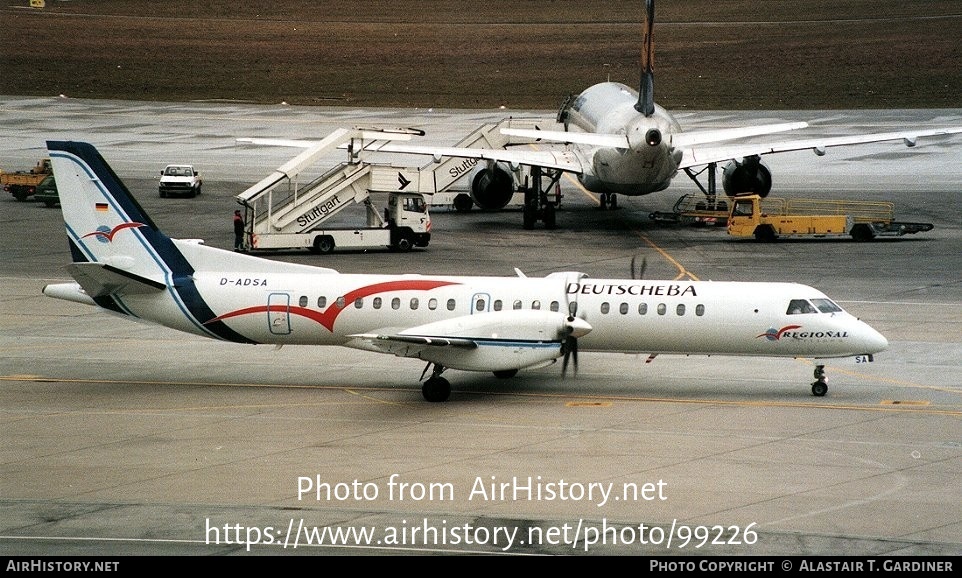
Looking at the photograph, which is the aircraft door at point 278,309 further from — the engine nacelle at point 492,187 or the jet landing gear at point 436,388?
the engine nacelle at point 492,187

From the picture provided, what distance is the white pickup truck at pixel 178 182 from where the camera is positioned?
6744 centimetres

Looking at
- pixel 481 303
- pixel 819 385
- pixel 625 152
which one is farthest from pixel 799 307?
pixel 625 152

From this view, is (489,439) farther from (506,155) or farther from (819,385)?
(506,155)

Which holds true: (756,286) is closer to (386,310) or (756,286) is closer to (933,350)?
(933,350)

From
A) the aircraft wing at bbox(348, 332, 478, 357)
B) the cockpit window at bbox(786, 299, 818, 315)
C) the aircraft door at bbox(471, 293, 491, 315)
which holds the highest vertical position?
the cockpit window at bbox(786, 299, 818, 315)

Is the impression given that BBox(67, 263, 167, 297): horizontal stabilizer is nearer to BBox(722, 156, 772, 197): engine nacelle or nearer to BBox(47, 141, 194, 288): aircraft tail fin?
BBox(47, 141, 194, 288): aircraft tail fin

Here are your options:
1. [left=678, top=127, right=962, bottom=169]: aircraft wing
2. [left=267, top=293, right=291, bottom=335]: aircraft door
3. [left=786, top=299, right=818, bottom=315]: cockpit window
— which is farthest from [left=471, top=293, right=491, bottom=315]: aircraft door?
[left=678, top=127, right=962, bottom=169]: aircraft wing

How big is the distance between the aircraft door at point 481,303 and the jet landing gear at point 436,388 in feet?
6.29

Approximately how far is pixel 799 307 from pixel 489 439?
9384 millimetres

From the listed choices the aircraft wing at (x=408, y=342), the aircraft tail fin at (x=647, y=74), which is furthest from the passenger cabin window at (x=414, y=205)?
the aircraft wing at (x=408, y=342)

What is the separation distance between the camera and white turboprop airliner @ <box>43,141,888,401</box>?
32688 millimetres

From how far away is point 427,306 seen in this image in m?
→ 34.5

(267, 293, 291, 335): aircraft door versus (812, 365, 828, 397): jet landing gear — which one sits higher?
(267, 293, 291, 335): aircraft door

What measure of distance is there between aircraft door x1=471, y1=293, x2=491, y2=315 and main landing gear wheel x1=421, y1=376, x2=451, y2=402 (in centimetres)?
215
